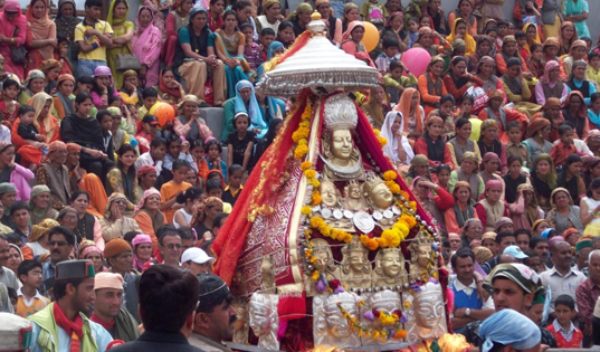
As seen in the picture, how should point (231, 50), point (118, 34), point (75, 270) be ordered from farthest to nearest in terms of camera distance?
point (231, 50), point (118, 34), point (75, 270)

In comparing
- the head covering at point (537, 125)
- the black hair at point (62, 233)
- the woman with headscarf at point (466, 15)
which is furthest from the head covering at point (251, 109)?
the black hair at point (62, 233)

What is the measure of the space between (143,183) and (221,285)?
10.3 metres

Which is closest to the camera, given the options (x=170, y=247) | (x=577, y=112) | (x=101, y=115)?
(x=170, y=247)

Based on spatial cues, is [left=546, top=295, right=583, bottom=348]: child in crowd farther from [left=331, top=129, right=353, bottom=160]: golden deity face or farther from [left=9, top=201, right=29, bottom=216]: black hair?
[left=9, top=201, right=29, bottom=216]: black hair

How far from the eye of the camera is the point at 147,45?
21594 mm

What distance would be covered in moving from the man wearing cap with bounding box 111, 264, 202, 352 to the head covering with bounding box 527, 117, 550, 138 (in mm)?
15853

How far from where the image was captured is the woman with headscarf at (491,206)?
1973 cm

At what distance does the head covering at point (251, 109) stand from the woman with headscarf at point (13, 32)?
2613 mm

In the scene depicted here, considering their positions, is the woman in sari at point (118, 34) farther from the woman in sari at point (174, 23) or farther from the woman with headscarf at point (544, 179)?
the woman with headscarf at point (544, 179)

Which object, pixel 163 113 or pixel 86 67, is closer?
pixel 163 113

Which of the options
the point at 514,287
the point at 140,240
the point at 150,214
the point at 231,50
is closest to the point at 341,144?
the point at 140,240

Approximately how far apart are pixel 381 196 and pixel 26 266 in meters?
2.76

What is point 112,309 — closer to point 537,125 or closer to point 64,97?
point 64,97

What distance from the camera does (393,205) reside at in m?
13.3
